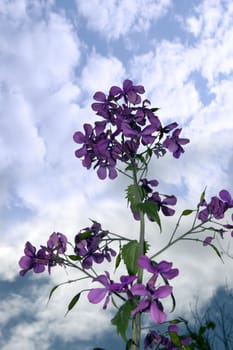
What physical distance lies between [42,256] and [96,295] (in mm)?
680

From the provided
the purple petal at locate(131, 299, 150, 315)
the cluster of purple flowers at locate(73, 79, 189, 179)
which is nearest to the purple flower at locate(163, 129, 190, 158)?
the cluster of purple flowers at locate(73, 79, 189, 179)

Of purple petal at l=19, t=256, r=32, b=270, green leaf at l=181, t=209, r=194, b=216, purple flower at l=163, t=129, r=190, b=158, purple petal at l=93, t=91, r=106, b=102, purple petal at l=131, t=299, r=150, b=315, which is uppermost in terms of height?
purple petal at l=93, t=91, r=106, b=102

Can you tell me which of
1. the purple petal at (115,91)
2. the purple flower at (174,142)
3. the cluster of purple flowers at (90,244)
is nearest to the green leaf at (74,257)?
the cluster of purple flowers at (90,244)

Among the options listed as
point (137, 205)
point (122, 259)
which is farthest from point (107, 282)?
point (137, 205)

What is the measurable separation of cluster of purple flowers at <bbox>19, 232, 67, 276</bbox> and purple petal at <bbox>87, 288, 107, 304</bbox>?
0.61m

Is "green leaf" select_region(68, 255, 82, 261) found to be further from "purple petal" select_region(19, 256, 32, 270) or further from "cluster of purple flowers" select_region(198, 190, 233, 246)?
"cluster of purple flowers" select_region(198, 190, 233, 246)

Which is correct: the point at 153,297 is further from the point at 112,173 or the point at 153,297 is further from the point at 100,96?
the point at 100,96

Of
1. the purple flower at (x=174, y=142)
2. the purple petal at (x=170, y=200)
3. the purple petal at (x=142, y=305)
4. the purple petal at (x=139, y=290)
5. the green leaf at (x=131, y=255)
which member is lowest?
the purple petal at (x=142, y=305)

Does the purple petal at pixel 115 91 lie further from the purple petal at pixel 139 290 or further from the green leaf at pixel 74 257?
the purple petal at pixel 139 290

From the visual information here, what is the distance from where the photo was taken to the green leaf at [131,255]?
2943 millimetres

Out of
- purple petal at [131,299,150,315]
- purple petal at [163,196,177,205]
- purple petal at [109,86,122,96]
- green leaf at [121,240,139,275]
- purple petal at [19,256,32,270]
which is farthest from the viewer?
purple petal at [163,196,177,205]

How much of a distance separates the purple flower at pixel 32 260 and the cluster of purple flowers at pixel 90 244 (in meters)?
0.23

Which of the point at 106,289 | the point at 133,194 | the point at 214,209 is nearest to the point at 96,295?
the point at 106,289

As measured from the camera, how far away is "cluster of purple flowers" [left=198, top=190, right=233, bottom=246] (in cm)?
329
